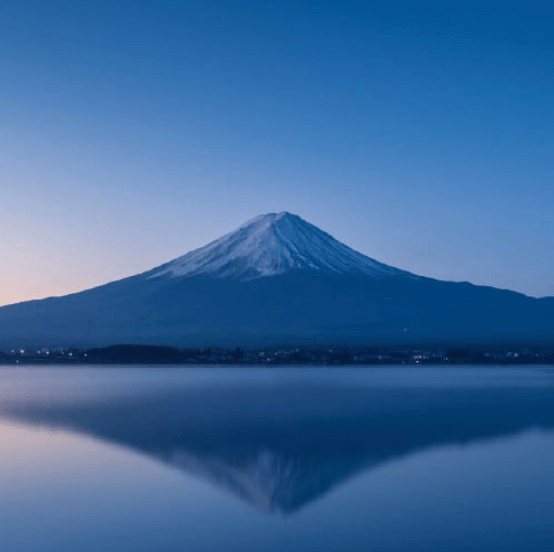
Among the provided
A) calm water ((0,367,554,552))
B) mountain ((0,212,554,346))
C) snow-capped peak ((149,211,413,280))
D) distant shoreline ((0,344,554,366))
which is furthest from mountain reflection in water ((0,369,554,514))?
snow-capped peak ((149,211,413,280))

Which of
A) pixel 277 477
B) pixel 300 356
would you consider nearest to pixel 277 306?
pixel 300 356

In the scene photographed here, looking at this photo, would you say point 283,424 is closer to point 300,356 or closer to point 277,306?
point 300,356

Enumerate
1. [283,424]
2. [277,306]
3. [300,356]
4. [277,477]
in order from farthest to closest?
[277,306]
[300,356]
[283,424]
[277,477]

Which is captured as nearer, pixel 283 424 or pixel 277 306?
pixel 283 424

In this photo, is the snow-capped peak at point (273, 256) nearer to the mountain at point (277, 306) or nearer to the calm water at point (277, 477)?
the mountain at point (277, 306)

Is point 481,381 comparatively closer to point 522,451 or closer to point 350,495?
point 522,451

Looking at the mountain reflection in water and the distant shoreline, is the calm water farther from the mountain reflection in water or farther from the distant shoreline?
the distant shoreline
